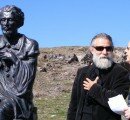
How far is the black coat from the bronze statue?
28.5 inches

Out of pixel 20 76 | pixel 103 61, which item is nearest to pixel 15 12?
pixel 20 76

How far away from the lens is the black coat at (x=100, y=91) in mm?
6316

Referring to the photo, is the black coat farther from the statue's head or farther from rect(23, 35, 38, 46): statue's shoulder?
the statue's head

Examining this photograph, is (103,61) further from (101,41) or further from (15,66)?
(15,66)

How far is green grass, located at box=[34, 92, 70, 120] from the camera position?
49.7ft

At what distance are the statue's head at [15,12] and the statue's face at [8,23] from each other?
3 centimetres

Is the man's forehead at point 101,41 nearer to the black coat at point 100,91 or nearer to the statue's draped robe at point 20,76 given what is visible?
the black coat at point 100,91

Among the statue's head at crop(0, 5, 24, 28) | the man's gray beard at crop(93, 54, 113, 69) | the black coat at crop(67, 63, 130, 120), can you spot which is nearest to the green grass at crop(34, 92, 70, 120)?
the statue's head at crop(0, 5, 24, 28)

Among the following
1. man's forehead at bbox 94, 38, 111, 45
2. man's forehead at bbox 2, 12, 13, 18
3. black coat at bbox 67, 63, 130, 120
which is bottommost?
black coat at bbox 67, 63, 130, 120

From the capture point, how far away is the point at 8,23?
7.09 metres

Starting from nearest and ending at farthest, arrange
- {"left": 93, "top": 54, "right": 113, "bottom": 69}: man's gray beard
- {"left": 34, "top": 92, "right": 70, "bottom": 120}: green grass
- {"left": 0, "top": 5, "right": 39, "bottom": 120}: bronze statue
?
{"left": 93, "top": 54, "right": 113, "bottom": 69}: man's gray beard → {"left": 0, "top": 5, "right": 39, "bottom": 120}: bronze statue → {"left": 34, "top": 92, "right": 70, "bottom": 120}: green grass

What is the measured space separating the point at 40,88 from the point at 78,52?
11.9m

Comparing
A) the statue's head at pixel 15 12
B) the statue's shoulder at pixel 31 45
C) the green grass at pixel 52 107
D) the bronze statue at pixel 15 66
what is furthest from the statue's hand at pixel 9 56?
the green grass at pixel 52 107

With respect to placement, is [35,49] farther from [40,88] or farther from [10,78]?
[40,88]
